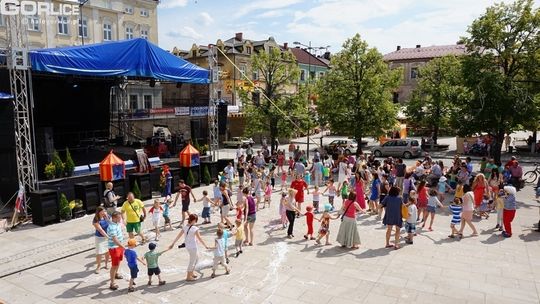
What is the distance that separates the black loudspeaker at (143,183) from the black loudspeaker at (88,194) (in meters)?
1.68

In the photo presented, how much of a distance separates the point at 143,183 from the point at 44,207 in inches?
165

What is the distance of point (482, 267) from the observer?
30.9ft

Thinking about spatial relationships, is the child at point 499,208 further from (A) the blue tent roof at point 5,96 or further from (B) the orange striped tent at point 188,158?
(A) the blue tent roof at point 5,96

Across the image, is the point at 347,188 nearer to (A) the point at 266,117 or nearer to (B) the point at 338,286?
(B) the point at 338,286

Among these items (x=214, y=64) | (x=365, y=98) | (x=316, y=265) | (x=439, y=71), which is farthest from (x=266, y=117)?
(x=316, y=265)

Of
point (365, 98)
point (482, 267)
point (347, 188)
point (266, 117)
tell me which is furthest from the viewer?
point (266, 117)

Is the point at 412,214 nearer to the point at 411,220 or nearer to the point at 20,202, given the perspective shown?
the point at 411,220

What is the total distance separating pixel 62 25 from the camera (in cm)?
3644

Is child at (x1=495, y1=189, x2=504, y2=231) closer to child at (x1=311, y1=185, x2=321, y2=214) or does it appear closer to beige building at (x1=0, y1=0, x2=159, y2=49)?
child at (x1=311, y1=185, x2=321, y2=214)

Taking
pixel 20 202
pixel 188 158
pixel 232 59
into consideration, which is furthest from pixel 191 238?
pixel 232 59

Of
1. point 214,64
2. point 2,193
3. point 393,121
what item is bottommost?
point 2,193

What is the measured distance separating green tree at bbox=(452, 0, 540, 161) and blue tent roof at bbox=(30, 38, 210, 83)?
43.1ft

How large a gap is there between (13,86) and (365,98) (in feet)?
66.2

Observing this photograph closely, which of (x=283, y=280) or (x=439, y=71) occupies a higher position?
(x=439, y=71)
